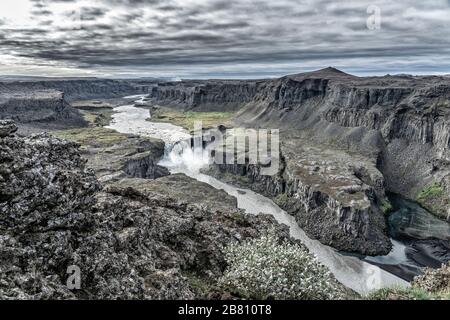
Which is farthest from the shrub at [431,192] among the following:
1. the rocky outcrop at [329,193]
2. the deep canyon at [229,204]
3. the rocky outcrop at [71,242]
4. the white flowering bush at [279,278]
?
the white flowering bush at [279,278]

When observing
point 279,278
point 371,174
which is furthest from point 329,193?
point 279,278

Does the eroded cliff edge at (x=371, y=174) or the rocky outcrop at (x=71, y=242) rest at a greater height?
the rocky outcrop at (x=71, y=242)

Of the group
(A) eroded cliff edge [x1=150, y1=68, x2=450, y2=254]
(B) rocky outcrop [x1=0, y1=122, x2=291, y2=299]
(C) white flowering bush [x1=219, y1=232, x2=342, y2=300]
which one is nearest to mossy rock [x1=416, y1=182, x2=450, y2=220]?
(A) eroded cliff edge [x1=150, y1=68, x2=450, y2=254]

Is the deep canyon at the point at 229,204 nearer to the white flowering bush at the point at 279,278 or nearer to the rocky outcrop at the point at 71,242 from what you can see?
the rocky outcrop at the point at 71,242

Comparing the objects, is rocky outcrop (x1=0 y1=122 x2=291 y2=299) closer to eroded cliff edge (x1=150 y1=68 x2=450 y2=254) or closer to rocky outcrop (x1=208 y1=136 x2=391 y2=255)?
rocky outcrop (x1=208 y1=136 x2=391 y2=255)
